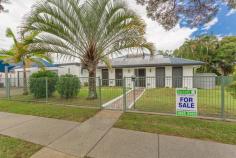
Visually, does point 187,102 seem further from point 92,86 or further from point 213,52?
point 213,52

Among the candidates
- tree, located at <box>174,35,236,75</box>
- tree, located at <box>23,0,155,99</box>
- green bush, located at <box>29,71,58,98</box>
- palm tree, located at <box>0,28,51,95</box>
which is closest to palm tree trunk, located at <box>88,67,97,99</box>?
tree, located at <box>23,0,155,99</box>

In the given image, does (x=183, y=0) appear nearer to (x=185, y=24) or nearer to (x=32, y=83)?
(x=185, y=24)

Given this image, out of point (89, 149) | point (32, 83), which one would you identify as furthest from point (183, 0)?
point (32, 83)

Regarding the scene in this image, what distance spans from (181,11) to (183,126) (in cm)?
465

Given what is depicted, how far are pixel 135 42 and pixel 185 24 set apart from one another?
243 centimetres

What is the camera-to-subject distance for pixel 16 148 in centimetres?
365

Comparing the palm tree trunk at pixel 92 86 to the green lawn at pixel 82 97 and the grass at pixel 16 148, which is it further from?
the grass at pixel 16 148

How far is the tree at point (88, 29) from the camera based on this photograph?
7.61 meters

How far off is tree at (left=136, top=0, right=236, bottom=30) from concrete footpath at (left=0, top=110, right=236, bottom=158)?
188 inches

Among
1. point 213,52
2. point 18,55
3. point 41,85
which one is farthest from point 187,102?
point 213,52

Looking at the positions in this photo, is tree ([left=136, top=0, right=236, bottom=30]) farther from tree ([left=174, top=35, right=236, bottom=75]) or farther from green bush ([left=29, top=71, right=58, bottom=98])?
tree ([left=174, top=35, right=236, bottom=75])

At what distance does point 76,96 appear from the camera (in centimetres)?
984

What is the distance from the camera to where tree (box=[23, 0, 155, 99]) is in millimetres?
7613

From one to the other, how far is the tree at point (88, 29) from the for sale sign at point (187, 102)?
3.72m
